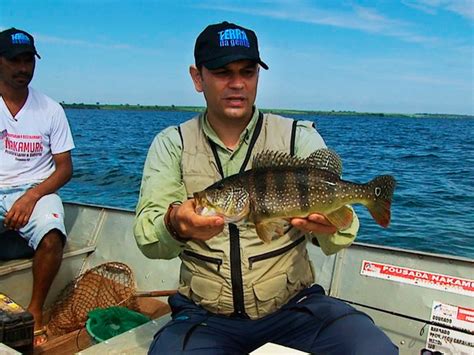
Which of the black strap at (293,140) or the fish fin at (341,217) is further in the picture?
the black strap at (293,140)

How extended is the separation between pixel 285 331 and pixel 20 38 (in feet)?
14.0

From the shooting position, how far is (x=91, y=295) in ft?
19.0

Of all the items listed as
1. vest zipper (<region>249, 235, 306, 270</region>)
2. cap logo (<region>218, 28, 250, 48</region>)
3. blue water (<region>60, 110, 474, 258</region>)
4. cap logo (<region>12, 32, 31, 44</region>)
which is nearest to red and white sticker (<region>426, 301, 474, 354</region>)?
vest zipper (<region>249, 235, 306, 270</region>)

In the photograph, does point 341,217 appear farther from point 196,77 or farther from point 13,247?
point 13,247

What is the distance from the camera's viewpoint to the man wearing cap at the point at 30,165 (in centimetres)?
524

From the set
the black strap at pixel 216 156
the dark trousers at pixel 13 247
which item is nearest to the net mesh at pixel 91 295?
the dark trousers at pixel 13 247

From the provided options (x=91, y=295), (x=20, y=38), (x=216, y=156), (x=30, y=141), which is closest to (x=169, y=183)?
(x=216, y=156)

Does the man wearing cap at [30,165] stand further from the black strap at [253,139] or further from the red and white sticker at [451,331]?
the red and white sticker at [451,331]

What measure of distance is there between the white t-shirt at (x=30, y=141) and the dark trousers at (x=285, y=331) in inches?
119

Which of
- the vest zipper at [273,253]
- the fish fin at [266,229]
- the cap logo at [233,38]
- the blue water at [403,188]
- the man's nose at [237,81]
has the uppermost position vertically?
the cap logo at [233,38]

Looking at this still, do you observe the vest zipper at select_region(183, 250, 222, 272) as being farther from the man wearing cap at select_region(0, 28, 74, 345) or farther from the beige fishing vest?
the man wearing cap at select_region(0, 28, 74, 345)

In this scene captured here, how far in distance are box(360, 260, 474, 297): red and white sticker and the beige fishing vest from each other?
1.53 m

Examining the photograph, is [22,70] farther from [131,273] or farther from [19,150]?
[131,273]

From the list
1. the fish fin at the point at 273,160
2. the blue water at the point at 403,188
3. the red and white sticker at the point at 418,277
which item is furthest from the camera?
the blue water at the point at 403,188
